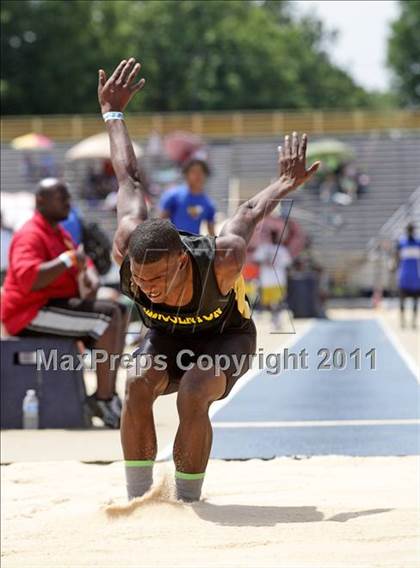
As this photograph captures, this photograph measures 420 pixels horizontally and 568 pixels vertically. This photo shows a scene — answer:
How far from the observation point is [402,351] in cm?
1548

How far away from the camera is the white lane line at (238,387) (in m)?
7.35

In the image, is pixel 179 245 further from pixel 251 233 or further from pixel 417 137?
pixel 417 137

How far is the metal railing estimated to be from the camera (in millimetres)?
42688

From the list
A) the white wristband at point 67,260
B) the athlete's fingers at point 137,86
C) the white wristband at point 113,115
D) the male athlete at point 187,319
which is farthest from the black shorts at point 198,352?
the white wristband at point 67,260

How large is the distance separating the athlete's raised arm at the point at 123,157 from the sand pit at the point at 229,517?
3.97 ft

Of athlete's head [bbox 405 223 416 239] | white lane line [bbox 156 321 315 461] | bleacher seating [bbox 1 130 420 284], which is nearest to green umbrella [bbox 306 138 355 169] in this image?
bleacher seating [bbox 1 130 420 284]

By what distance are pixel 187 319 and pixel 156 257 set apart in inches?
21.9

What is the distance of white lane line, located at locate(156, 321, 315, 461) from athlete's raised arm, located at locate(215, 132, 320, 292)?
2016 millimetres

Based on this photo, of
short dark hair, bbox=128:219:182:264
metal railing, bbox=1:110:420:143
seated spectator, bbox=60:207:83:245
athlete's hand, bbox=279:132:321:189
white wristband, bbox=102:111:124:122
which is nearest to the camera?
short dark hair, bbox=128:219:182:264

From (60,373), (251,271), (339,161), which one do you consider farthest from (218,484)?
(339,161)

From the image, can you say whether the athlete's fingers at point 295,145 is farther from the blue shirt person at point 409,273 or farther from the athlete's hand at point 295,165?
the blue shirt person at point 409,273

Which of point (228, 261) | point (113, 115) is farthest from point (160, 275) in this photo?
point (113, 115)

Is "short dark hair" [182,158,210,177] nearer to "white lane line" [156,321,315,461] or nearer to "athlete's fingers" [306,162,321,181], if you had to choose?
"white lane line" [156,321,315,461]

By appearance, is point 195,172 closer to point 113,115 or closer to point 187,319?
point 113,115
